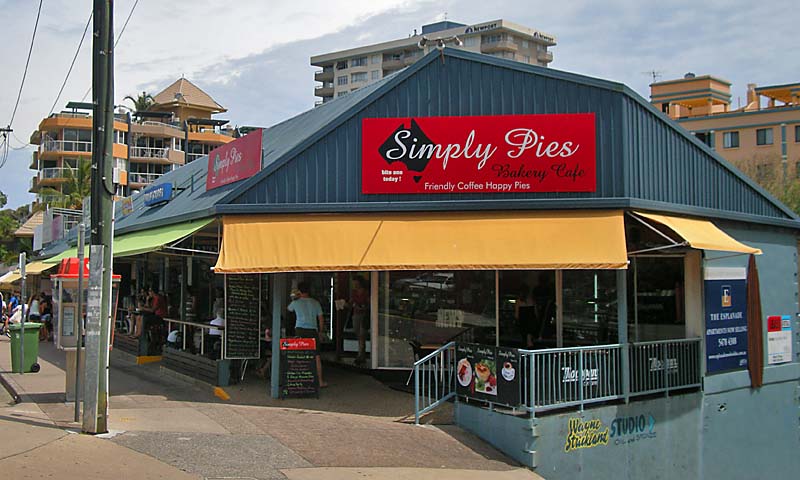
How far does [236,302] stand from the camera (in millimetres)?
14258

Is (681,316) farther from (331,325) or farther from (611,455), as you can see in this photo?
(331,325)

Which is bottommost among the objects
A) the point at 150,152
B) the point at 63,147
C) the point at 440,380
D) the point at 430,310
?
the point at 440,380

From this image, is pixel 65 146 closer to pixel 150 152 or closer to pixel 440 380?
pixel 150 152

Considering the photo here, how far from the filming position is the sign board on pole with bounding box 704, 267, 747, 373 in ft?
45.3

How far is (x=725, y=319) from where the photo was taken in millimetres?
14133

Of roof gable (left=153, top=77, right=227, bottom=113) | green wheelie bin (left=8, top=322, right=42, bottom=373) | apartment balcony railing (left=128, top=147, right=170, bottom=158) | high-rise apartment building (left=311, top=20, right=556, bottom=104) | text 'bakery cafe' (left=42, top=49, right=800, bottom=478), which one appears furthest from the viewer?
high-rise apartment building (left=311, top=20, right=556, bottom=104)

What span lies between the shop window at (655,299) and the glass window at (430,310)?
2664 mm

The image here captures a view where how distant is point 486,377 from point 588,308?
144 inches

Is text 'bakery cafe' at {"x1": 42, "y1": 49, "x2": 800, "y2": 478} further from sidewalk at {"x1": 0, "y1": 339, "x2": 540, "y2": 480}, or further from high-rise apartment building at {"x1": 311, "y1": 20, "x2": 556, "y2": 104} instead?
high-rise apartment building at {"x1": 311, "y1": 20, "x2": 556, "y2": 104}

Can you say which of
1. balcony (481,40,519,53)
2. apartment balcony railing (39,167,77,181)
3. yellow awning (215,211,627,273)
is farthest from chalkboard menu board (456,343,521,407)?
balcony (481,40,519,53)

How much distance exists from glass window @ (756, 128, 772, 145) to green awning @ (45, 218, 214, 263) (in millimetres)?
47470

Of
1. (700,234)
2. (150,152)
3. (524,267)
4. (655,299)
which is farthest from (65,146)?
(700,234)

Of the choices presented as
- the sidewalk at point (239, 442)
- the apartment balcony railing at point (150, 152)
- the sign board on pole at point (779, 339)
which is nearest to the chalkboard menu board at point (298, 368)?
the sidewalk at point (239, 442)

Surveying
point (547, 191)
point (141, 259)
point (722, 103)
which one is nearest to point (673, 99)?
point (722, 103)
